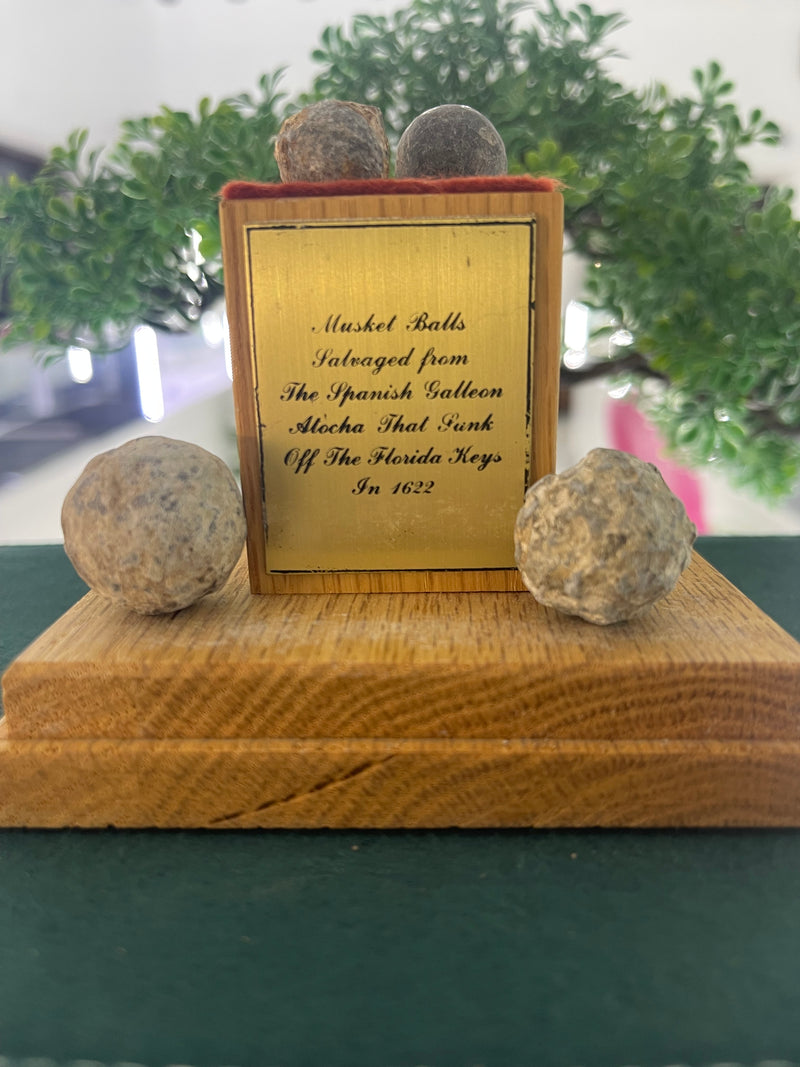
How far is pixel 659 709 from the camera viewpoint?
1.77 feet

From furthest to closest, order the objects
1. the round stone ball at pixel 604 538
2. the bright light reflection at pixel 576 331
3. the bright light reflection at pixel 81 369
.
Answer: the bright light reflection at pixel 81 369 < the bright light reflection at pixel 576 331 < the round stone ball at pixel 604 538

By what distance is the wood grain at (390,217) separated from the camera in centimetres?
60

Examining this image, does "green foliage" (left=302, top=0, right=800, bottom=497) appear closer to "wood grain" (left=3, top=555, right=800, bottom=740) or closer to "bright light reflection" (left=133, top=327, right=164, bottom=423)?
"wood grain" (left=3, top=555, right=800, bottom=740)

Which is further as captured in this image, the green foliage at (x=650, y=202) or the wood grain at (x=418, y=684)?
the green foliage at (x=650, y=202)

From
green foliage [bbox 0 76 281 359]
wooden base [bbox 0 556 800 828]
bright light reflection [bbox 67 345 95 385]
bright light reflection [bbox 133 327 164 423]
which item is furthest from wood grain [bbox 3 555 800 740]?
bright light reflection [bbox 133 327 164 423]

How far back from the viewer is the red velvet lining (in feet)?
1.95

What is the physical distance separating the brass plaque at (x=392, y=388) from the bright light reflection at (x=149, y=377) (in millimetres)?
1507

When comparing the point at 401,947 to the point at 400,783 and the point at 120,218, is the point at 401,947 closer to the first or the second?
the point at 400,783

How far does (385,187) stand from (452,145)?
0.08 metres

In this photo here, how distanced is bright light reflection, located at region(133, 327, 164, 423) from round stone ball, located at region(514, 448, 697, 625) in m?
1.65

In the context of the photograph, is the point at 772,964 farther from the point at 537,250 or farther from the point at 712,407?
the point at 712,407

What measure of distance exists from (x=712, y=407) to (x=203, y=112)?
0.60m

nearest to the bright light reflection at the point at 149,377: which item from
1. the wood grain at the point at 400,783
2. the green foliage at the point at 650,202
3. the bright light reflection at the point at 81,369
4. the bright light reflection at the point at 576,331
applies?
the bright light reflection at the point at 81,369

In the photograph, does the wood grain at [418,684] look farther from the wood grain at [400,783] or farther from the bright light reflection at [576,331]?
the bright light reflection at [576,331]
